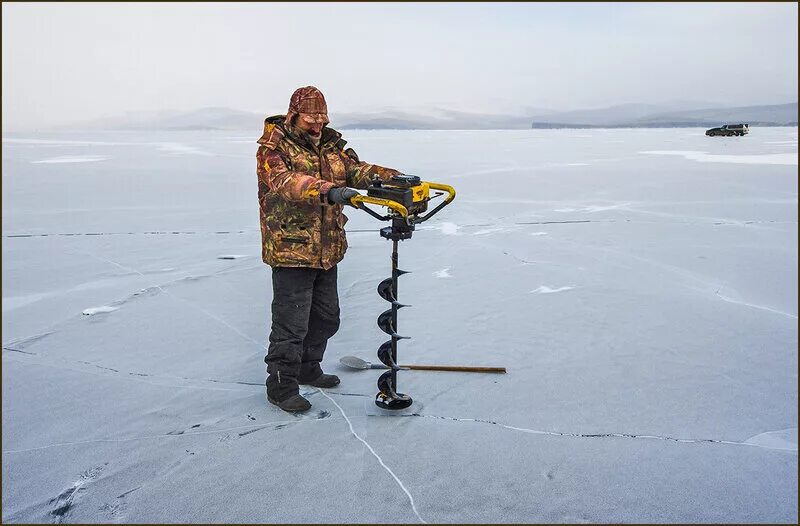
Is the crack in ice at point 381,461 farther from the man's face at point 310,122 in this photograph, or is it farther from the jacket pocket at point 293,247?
the man's face at point 310,122

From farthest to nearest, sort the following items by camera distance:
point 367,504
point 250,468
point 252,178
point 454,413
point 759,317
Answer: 1. point 252,178
2. point 759,317
3. point 454,413
4. point 250,468
5. point 367,504

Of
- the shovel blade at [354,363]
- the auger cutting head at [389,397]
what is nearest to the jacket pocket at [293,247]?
the auger cutting head at [389,397]

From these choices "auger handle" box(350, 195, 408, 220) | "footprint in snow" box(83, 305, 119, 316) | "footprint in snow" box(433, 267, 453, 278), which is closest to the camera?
"auger handle" box(350, 195, 408, 220)

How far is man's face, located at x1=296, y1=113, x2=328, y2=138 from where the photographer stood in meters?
2.94

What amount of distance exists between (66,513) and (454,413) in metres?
1.74

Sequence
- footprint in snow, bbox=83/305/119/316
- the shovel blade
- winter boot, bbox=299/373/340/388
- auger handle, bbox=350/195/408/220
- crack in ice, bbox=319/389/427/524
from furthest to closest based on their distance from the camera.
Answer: footprint in snow, bbox=83/305/119/316, the shovel blade, winter boot, bbox=299/373/340/388, auger handle, bbox=350/195/408/220, crack in ice, bbox=319/389/427/524

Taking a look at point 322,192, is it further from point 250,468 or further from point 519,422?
point 519,422

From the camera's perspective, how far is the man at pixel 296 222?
2.93 m

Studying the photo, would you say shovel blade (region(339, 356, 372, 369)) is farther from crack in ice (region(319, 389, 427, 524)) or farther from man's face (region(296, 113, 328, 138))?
man's face (region(296, 113, 328, 138))

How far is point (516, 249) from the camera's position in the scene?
6.60 metres

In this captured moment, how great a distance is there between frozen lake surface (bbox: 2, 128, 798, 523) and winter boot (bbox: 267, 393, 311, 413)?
0.19 ft

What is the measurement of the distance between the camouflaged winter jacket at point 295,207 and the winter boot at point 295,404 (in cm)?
69

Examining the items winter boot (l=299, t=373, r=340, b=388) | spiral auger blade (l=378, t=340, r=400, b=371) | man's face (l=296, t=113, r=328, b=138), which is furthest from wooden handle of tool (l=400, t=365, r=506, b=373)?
man's face (l=296, t=113, r=328, b=138)

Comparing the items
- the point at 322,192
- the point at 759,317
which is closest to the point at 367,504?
the point at 322,192
